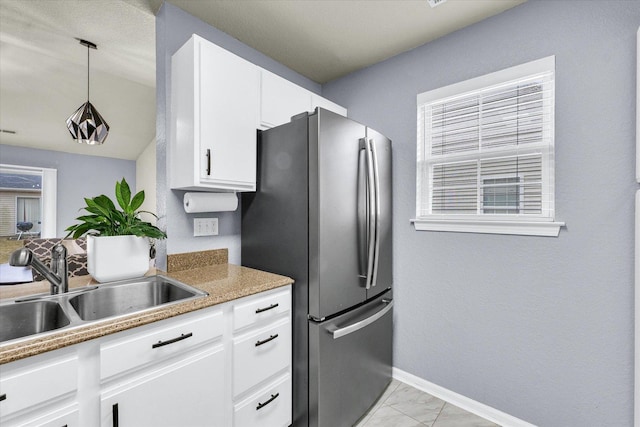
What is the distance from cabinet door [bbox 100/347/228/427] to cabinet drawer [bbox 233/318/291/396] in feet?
0.29

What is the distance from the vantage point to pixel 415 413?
185 cm

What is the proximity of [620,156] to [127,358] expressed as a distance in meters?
2.40

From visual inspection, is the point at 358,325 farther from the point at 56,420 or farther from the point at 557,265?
the point at 56,420

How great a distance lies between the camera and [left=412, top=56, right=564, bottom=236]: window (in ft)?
5.41

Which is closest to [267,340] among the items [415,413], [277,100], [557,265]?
[415,413]

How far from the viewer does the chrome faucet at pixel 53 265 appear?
113 centimetres

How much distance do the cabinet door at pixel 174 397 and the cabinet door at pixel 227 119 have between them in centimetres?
Result: 92

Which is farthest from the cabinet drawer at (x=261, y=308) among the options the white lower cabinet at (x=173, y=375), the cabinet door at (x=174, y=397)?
the cabinet door at (x=174, y=397)

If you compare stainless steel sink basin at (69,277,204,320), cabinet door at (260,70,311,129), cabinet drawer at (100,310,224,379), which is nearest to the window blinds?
cabinet door at (260,70,311,129)

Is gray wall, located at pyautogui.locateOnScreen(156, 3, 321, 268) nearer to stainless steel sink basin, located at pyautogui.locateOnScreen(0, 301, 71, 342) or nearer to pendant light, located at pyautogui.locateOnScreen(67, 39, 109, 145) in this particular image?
stainless steel sink basin, located at pyautogui.locateOnScreen(0, 301, 71, 342)

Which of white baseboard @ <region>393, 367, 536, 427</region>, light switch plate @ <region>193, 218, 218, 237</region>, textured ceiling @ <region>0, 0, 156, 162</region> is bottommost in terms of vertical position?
white baseboard @ <region>393, 367, 536, 427</region>

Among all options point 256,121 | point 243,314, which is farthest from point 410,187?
point 243,314

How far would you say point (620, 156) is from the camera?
56.3 inches

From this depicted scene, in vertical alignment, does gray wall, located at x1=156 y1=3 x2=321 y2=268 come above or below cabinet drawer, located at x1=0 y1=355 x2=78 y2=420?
above
